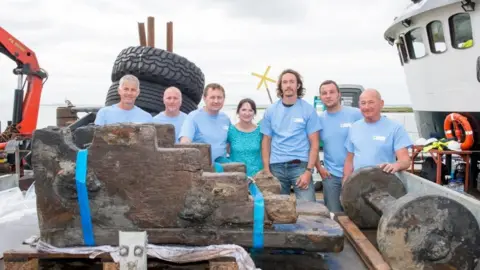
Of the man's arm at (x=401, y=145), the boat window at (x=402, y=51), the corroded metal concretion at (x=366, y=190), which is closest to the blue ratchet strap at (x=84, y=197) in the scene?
the corroded metal concretion at (x=366, y=190)

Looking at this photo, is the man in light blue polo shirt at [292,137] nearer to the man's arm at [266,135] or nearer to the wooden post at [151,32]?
the man's arm at [266,135]

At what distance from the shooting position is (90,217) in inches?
109

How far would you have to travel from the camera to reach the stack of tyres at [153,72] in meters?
7.65

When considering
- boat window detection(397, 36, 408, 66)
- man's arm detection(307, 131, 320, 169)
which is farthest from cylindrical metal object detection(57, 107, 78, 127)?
boat window detection(397, 36, 408, 66)

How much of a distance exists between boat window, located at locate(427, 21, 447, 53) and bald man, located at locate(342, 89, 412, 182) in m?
9.08

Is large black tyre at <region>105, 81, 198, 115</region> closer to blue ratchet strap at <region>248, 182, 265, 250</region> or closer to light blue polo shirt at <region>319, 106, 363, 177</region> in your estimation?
light blue polo shirt at <region>319, 106, 363, 177</region>

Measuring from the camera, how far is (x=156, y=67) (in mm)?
7613

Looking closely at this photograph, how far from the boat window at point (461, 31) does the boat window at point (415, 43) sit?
4.69ft

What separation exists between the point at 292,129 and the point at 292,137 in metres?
0.08

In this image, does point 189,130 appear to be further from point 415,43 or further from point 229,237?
point 415,43

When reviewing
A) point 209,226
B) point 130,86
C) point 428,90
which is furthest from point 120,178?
Answer: point 428,90

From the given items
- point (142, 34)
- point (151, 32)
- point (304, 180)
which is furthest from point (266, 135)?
point (142, 34)

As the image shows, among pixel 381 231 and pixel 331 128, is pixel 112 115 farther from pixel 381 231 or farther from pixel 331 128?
pixel 381 231

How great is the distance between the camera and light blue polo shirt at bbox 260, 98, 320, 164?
4.97 metres
